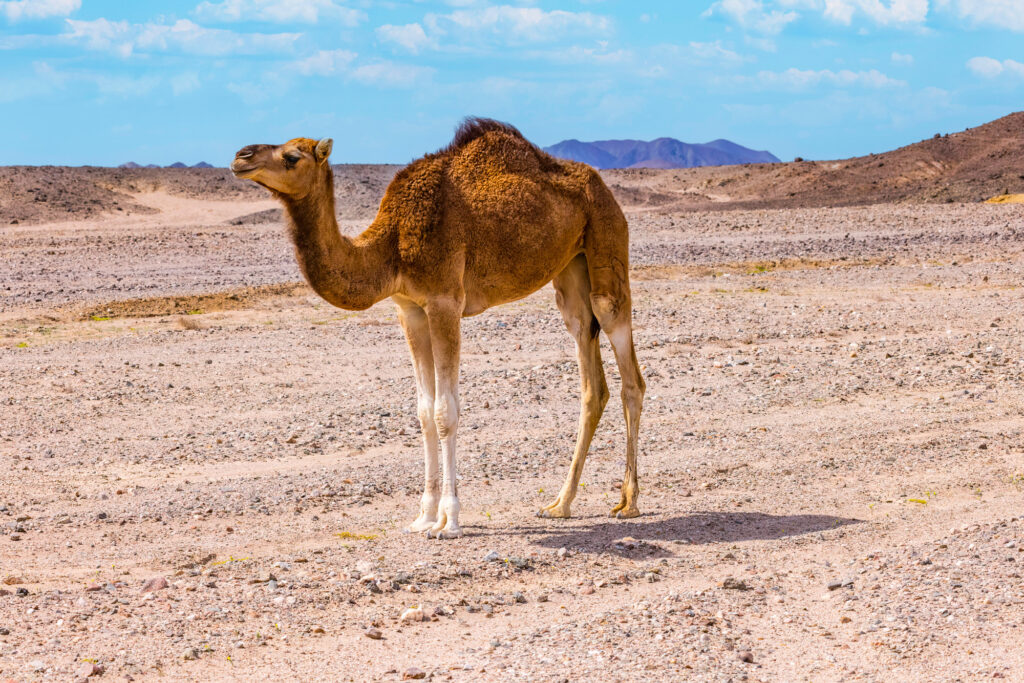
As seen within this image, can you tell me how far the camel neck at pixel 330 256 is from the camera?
7.31 meters

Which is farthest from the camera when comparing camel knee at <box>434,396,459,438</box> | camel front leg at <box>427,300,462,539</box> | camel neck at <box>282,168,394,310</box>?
camel knee at <box>434,396,459,438</box>

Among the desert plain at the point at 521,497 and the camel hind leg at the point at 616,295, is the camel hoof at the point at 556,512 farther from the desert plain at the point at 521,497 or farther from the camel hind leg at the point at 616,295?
the camel hind leg at the point at 616,295

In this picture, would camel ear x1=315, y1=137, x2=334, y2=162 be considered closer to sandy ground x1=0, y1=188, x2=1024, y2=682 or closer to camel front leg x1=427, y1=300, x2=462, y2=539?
camel front leg x1=427, y1=300, x2=462, y2=539

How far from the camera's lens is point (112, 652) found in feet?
20.6

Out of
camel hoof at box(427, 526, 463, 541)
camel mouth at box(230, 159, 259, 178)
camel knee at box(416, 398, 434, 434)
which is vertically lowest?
camel hoof at box(427, 526, 463, 541)

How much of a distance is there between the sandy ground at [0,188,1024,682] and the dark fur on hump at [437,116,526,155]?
287 centimetres

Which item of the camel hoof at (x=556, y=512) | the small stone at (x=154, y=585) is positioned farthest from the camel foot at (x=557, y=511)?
the small stone at (x=154, y=585)

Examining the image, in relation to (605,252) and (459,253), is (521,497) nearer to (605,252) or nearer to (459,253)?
(605,252)

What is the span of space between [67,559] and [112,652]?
78.9 inches

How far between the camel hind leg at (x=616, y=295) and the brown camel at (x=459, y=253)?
0.01 meters

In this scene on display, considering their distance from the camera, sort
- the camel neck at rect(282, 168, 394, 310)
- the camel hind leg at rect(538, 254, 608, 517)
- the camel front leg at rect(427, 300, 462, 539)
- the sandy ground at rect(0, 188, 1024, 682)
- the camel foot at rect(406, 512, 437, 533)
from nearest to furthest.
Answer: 1. the sandy ground at rect(0, 188, 1024, 682)
2. the camel neck at rect(282, 168, 394, 310)
3. the camel front leg at rect(427, 300, 462, 539)
4. the camel foot at rect(406, 512, 437, 533)
5. the camel hind leg at rect(538, 254, 608, 517)

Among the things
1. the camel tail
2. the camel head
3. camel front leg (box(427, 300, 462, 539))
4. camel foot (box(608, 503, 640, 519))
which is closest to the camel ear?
the camel head

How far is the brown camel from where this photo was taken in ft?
24.1

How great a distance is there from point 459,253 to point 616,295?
145 centimetres
